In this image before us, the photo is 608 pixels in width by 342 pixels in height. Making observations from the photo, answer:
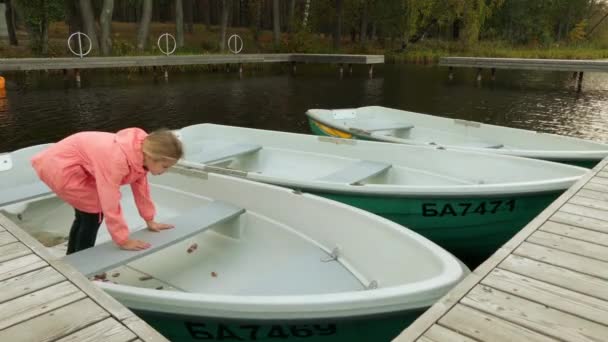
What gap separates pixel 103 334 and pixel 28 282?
29.6 inches

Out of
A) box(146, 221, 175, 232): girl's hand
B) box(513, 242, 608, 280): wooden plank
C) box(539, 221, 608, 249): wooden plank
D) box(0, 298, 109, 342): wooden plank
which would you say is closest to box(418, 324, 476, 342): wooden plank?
box(513, 242, 608, 280): wooden plank

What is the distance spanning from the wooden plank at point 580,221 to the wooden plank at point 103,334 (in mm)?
3010

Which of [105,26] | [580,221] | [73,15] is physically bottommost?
[580,221]

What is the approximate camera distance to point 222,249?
4.09 meters

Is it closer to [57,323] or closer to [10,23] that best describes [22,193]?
[57,323]

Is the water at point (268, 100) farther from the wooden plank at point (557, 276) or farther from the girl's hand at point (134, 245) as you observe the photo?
the wooden plank at point (557, 276)

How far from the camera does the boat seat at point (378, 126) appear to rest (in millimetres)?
8016

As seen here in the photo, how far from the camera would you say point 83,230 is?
342 cm

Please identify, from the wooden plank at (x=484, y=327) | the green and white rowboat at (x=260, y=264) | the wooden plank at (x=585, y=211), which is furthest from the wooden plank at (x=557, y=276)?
the wooden plank at (x=585, y=211)

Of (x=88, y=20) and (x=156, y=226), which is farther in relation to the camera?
(x=88, y=20)

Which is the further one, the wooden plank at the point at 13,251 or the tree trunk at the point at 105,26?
the tree trunk at the point at 105,26

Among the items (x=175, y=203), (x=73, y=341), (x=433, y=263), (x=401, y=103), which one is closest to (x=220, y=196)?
(x=175, y=203)

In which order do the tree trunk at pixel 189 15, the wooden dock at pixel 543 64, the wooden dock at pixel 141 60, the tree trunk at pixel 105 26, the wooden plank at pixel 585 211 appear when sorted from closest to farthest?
the wooden plank at pixel 585 211 < the wooden dock at pixel 141 60 < the wooden dock at pixel 543 64 < the tree trunk at pixel 105 26 < the tree trunk at pixel 189 15

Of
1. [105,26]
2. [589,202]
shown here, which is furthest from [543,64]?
[105,26]
